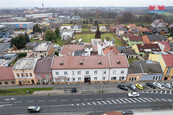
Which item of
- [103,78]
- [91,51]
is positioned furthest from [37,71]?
[91,51]

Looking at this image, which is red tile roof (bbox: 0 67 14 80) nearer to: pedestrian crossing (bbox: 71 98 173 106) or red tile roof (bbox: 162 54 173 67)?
pedestrian crossing (bbox: 71 98 173 106)

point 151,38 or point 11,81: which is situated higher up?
point 151,38

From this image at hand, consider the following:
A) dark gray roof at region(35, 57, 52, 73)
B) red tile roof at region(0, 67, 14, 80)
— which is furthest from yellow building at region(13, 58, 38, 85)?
red tile roof at region(0, 67, 14, 80)

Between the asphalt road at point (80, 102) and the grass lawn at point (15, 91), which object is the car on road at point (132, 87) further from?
the grass lawn at point (15, 91)

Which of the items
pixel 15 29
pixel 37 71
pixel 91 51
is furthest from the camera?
pixel 15 29

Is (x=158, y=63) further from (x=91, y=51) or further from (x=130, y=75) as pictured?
(x=91, y=51)

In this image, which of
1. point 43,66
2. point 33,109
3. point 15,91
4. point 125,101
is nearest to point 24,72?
point 43,66

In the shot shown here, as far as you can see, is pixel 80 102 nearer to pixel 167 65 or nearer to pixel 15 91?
pixel 15 91
